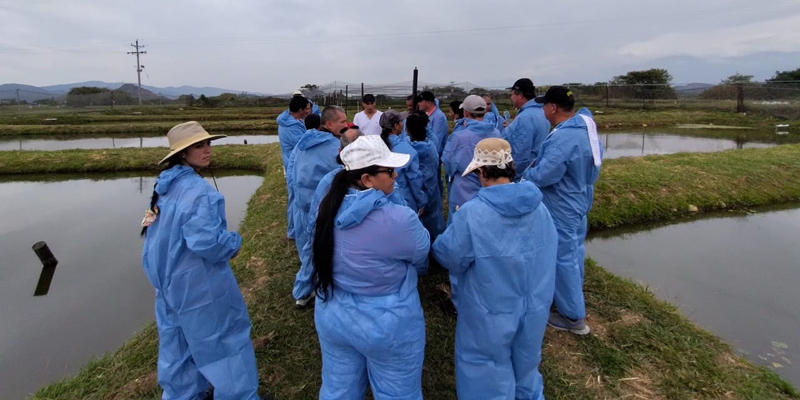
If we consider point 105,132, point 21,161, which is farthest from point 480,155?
point 105,132

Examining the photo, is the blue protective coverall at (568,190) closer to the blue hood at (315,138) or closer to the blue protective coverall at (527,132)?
the blue protective coverall at (527,132)

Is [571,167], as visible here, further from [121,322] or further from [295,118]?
[121,322]

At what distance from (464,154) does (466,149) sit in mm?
61

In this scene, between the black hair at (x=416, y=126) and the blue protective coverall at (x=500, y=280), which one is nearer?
the blue protective coverall at (x=500, y=280)

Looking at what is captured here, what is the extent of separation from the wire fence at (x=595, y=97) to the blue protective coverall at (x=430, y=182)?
46.0 feet

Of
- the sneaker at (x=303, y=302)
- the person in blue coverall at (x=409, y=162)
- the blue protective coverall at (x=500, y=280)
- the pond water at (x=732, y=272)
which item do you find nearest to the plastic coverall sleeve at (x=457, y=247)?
the blue protective coverall at (x=500, y=280)

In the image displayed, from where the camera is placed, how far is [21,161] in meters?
14.2

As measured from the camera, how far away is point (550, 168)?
366 cm

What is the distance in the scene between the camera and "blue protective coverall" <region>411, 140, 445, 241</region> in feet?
16.1

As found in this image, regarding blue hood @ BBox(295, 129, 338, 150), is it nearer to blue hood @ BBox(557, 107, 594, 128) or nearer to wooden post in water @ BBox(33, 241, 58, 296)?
blue hood @ BBox(557, 107, 594, 128)

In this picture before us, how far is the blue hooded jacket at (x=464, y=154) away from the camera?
14.8 ft

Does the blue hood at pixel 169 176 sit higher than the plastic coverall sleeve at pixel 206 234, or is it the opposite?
the blue hood at pixel 169 176

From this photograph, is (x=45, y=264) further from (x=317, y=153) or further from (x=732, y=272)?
(x=732, y=272)

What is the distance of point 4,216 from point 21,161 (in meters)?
6.83
